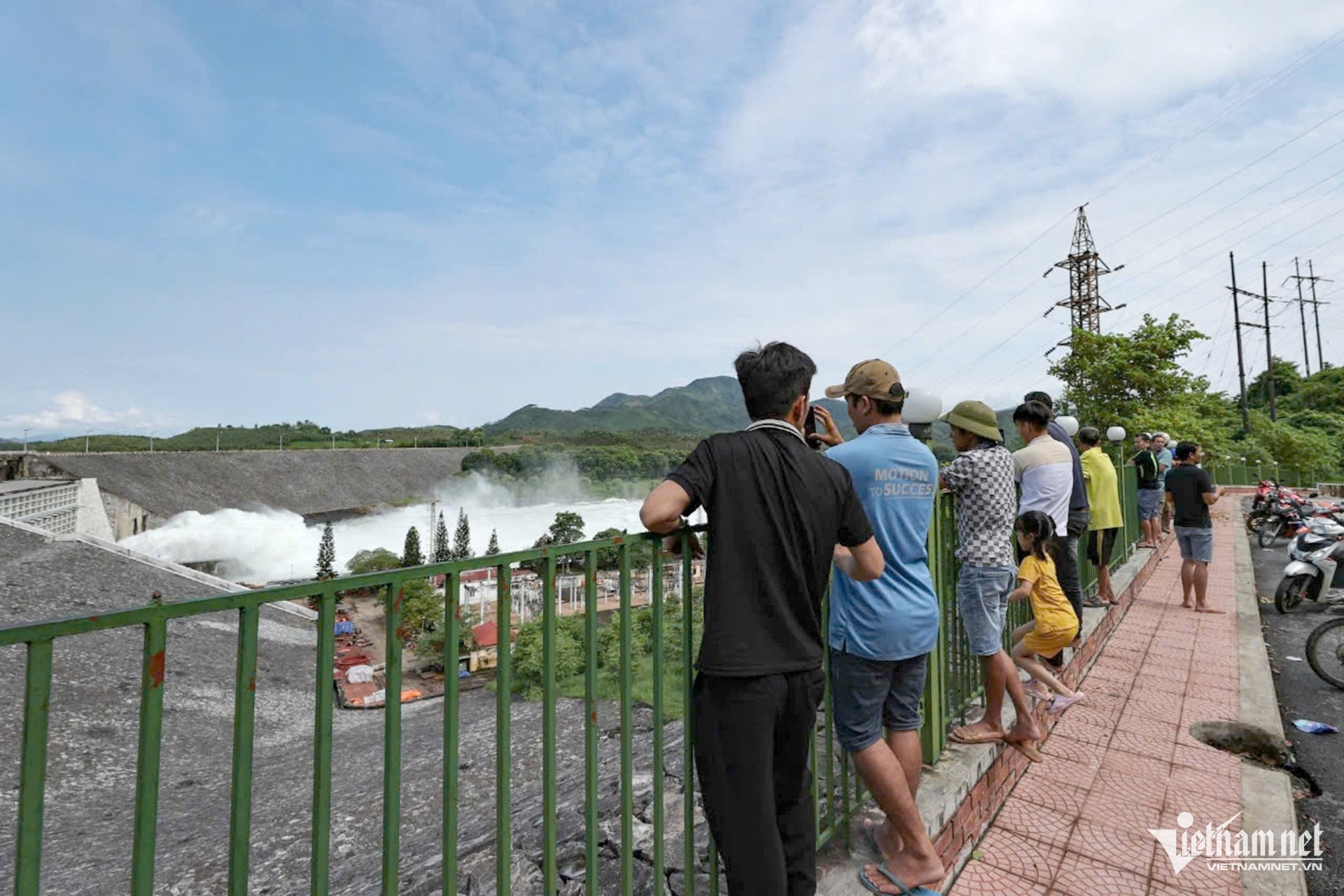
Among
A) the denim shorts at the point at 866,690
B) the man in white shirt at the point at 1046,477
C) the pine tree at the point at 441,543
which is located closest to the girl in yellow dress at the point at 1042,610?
the man in white shirt at the point at 1046,477

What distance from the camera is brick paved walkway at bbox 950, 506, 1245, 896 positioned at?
242 centimetres

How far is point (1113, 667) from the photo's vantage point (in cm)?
466

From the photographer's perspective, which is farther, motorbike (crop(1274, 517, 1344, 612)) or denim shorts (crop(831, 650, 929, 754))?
motorbike (crop(1274, 517, 1344, 612))

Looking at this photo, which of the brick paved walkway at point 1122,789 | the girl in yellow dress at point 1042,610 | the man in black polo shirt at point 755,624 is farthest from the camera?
the girl in yellow dress at point 1042,610

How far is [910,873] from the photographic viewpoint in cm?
219

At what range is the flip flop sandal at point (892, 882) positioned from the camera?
216 cm

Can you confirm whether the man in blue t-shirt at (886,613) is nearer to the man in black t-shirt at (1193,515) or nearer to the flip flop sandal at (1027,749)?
the flip flop sandal at (1027,749)

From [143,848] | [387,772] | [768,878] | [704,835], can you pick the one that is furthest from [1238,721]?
[143,848]

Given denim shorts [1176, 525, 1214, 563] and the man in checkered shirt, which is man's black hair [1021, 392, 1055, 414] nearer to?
the man in checkered shirt

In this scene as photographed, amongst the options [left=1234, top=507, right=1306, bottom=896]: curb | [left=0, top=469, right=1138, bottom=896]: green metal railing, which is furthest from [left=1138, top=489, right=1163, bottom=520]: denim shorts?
[left=0, top=469, right=1138, bottom=896]: green metal railing

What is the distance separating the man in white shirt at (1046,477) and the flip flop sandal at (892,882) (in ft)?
7.77

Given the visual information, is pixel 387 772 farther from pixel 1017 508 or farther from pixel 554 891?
pixel 1017 508

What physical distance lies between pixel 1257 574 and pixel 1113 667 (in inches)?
265

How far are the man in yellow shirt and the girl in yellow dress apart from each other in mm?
2221
